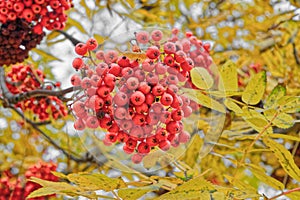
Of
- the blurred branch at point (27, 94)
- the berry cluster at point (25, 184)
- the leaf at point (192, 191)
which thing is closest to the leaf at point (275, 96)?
the leaf at point (192, 191)

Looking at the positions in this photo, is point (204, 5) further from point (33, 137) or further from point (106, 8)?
point (33, 137)

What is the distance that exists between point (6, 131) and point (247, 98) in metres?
1.51

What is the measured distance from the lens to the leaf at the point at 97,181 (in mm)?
729

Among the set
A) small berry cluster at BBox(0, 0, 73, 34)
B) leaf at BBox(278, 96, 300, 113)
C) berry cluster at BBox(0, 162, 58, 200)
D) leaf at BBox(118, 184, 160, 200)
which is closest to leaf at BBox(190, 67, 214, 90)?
leaf at BBox(278, 96, 300, 113)

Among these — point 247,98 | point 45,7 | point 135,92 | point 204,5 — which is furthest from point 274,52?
point 135,92

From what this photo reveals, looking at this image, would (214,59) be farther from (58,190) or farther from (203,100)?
(58,190)

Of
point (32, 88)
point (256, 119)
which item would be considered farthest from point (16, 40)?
point (256, 119)

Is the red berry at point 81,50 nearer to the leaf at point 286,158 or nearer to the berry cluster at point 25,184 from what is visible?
the leaf at point 286,158

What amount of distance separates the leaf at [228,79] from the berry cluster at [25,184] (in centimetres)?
68

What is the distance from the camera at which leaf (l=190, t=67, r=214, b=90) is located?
862 millimetres

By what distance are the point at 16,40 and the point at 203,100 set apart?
64cm

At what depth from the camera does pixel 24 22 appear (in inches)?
51.8

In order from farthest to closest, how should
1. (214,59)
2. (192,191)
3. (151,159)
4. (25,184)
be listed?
(214,59) < (25,184) < (151,159) < (192,191)

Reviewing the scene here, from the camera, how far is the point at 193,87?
3.10ft
